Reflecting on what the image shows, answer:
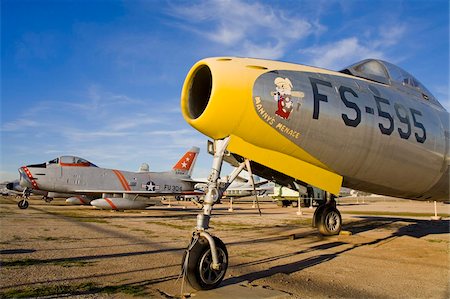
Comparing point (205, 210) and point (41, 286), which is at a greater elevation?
point (205, 210)

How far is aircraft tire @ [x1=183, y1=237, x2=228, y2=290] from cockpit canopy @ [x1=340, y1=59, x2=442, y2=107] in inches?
209

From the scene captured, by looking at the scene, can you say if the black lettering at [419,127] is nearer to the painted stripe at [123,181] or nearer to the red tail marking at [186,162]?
the painted stripe at [123,181]

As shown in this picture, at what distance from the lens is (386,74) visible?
26.9ft

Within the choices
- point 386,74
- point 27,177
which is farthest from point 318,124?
point 27,177

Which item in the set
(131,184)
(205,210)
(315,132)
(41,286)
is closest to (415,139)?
(315,132)

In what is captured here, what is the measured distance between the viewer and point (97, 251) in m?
8.07

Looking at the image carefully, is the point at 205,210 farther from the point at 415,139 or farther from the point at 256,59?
the point at 415,139

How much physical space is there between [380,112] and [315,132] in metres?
1.87

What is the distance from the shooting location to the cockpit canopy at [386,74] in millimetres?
7906

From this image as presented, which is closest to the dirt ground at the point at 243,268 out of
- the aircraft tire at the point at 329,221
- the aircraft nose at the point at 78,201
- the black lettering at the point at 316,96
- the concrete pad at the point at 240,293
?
the concrete pad at the point at 240,293

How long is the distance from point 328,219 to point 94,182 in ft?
70.8

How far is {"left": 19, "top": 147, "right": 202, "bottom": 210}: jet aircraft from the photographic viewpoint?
25000 mm

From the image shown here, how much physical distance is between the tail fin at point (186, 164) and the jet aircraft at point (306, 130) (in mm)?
27371

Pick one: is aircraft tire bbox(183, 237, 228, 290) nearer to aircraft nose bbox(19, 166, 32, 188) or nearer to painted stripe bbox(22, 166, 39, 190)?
painted stripe bbox(22, 166, 39, 190)
